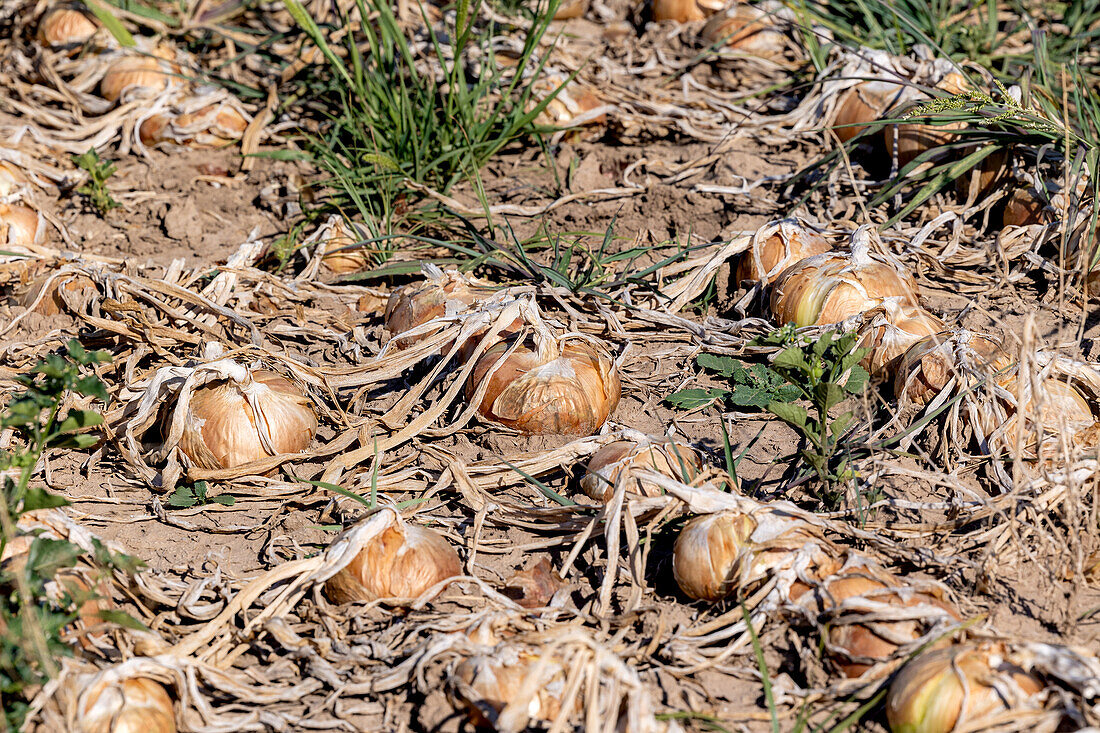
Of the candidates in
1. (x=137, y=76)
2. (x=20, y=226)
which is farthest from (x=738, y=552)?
(x=137, y=76)

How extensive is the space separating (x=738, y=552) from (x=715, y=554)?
0.04 meters

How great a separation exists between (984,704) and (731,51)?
290 centimetres

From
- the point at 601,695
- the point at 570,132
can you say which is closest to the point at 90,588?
the point at 601,695

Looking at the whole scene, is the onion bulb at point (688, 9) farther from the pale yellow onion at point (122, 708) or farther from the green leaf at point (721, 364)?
the pale yellow onion at point (122, 708)

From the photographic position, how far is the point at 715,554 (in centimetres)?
157

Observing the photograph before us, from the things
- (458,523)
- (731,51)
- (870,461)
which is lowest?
(458,523)

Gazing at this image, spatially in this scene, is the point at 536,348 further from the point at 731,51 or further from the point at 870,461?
the point at 731,51

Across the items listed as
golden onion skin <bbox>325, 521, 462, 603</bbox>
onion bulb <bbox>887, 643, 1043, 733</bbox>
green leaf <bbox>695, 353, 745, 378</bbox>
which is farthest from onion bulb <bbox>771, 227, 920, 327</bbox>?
golden onion skin <bbox>325, 521, 462, 603</bbox>

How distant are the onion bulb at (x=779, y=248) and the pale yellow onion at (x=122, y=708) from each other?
5.58 feet

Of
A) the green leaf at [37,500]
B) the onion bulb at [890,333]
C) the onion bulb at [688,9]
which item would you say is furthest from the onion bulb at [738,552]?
the onion bulb at [688,9]

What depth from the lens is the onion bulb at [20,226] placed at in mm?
2762

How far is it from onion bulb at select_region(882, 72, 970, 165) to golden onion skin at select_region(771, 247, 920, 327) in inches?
24.6

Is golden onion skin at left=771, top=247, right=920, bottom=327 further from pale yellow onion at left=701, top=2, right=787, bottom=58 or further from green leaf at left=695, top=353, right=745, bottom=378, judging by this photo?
pale yellow onion at left=701, top=2, right=787, bottom=58

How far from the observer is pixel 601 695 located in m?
1.33
